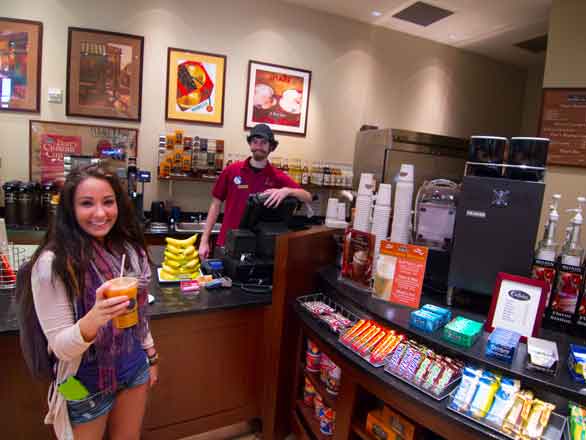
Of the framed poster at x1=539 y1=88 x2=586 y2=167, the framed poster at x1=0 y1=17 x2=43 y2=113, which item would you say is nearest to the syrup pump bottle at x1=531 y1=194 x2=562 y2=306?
the framed poster at x1=539 y1=88 x2=586 y2=167

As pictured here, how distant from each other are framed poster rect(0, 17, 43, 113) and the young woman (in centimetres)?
278

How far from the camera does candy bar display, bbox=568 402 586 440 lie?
3.25 ft

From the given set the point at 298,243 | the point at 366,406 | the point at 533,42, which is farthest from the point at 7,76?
the point at 533,42

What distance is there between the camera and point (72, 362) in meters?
1.22

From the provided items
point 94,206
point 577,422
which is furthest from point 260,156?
point 577,422

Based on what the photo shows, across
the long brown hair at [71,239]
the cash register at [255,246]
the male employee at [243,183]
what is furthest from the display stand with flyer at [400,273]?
Result: the male employee at [243,183]

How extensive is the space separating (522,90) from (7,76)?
21.0 feet

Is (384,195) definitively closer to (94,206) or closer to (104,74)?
(94,206)

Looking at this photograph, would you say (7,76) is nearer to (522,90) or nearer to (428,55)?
(428,55)

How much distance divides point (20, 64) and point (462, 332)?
3980 mm

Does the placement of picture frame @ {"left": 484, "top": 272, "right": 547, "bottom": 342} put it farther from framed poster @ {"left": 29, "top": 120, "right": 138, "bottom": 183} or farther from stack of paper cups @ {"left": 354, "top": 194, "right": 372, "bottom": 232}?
framed poster @ {"left": 29, "top": 120, "right": 138, "bottom": 183}

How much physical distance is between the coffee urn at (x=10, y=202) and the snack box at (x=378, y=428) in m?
3.19

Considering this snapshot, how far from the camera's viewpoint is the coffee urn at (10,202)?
3137 millimetres

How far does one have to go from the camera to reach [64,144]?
139 inches
